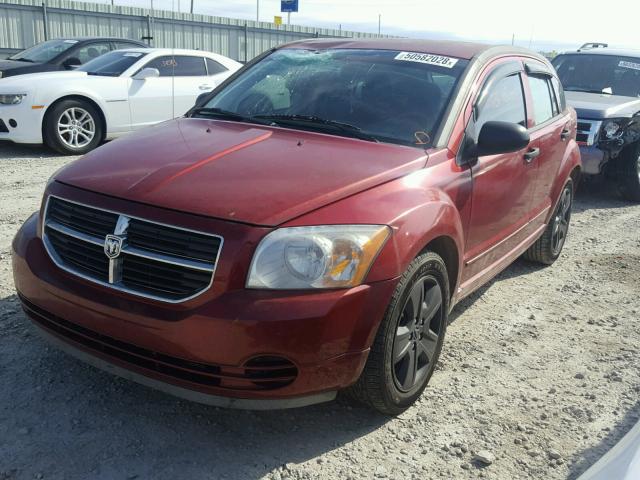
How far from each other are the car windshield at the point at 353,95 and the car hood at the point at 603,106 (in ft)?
14.9

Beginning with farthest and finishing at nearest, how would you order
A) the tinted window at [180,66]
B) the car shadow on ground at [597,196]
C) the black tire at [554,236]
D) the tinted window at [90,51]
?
the tinted window at [90,51], the tinted window at [180,66], the car shadow on ground at [597,196], the black tire at [554,236]

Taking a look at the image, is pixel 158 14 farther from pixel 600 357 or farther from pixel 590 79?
pixel 600 357

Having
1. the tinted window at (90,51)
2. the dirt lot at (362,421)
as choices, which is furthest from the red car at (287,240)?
the tinted window at (90,51)

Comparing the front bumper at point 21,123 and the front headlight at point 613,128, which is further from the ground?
the front headlight at point 613,128

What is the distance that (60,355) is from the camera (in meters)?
3.42

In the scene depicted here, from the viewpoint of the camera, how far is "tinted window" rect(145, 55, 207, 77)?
32.1 feet

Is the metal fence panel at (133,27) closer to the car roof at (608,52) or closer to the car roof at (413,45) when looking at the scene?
the car roof at (608,52)

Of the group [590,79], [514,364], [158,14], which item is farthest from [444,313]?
[158,14]

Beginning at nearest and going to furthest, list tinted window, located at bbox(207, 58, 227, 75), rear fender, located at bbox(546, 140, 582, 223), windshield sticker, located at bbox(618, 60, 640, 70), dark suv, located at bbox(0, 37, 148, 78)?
rear fender, located at bbox(546, 140, 582, 223) → windshield sticker, located at bbox(618, 60, 640, 70) → tinted window, located at bbox(207, 58, 227, 75) → dark suv, located at bbox(0, 37, 148, 78)

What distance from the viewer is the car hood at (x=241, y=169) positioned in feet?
8.67

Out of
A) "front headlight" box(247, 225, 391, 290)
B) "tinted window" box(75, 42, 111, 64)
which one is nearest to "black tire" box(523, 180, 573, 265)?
"front headlight" box(247, 225, 391, 290)

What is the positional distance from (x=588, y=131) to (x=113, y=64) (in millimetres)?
6573

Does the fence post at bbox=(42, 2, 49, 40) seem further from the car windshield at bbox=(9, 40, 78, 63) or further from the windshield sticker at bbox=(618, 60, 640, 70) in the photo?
the windshield sticker at bbox=(618, 60, 640, 70)

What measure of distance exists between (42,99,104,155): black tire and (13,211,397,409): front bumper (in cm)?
650
